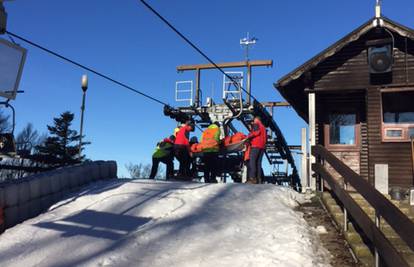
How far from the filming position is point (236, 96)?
21766 mm

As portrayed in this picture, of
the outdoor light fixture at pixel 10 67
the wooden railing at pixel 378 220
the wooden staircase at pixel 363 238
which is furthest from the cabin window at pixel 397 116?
the outdoor light fixture at pixel 10 67

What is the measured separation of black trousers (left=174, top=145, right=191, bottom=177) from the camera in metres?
12.2

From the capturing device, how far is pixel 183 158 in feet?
40.3

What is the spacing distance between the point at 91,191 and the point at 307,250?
16.4 feet

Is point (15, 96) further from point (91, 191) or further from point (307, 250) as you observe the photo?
point (307, 250)

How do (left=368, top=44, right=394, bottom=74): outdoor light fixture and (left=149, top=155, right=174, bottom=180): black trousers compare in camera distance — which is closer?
(left=368, top=44, right=394, bottom=74): outdoor light fixture

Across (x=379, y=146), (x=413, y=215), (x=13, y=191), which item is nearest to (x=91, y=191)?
(x=13, y=191)

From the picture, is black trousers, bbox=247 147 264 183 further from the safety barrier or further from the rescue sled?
the safety barrier

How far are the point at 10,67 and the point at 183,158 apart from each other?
251 inches

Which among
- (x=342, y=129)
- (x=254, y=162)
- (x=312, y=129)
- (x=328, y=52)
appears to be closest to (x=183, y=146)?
(x=254, y=162)

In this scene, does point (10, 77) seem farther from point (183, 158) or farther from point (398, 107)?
point (398, 107)

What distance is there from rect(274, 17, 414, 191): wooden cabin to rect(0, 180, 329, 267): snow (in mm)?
4270

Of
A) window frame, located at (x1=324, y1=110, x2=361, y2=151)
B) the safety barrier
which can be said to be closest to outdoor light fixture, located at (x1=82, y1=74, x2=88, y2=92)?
the safety barrier

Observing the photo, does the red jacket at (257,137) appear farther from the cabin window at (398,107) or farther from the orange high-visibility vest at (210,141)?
the cabin window at (398,107)
